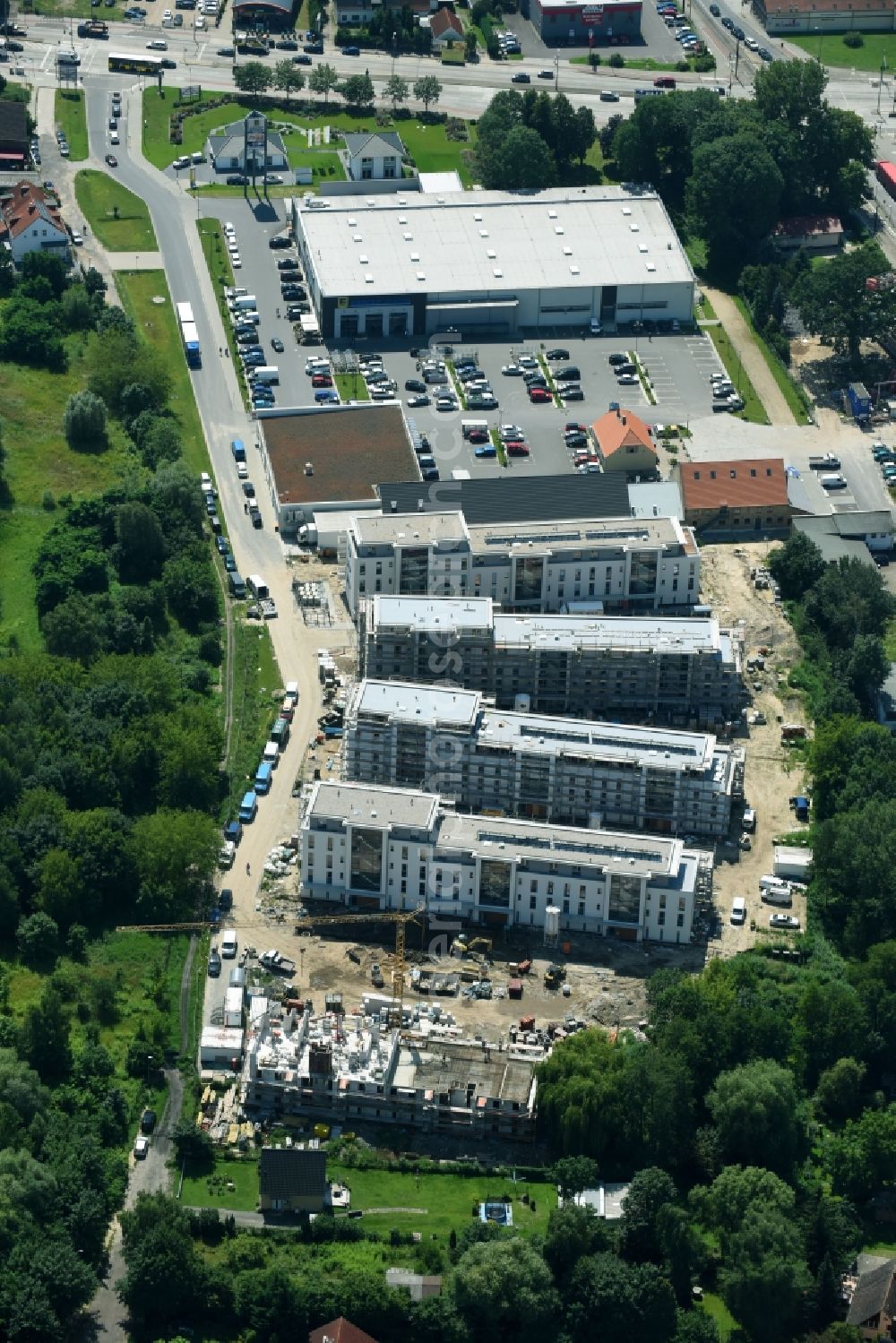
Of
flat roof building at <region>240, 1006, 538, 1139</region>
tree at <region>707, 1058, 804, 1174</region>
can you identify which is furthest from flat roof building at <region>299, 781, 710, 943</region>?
tree at <region>707, 1058, 804, 1174</region>

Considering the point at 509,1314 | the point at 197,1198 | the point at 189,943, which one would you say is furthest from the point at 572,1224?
the point at 189,943

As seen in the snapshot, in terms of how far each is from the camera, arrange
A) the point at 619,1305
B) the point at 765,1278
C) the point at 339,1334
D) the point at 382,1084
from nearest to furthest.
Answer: the point at 339,1334, the point at 619,1305, the point at 765,1278, the point at 382,1084

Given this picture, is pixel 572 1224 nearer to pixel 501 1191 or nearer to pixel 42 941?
pixel 501 1191

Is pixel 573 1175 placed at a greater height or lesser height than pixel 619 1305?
greater

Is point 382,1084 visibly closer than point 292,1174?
No

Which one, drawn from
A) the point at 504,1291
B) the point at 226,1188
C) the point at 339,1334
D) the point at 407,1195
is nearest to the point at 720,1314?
the point at 504,1291

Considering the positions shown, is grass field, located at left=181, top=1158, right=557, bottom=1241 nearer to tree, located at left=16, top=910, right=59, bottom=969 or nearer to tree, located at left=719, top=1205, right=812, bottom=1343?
tree, located at left=719, top=1205, right=812, bottom=1343

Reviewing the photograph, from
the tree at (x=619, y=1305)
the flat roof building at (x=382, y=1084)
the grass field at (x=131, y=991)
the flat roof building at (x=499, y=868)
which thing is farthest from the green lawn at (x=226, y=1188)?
the flat roof building at (x=499, y=868)

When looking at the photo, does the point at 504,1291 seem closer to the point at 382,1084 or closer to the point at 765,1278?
the point at 765,1278
